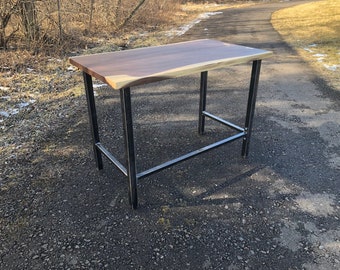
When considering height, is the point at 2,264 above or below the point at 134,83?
below

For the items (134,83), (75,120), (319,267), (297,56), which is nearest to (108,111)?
(75,120)

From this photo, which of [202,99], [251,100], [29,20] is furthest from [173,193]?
[29,20]

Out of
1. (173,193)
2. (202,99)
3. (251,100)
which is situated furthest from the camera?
(202,99)

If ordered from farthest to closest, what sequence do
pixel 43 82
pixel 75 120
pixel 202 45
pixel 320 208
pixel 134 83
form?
pixel 43 82, pixel 75 120, pixel 202 45, pixel 320 208, pixel 134 83

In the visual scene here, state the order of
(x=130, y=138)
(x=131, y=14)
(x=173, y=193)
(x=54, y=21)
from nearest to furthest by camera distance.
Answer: (x=130, y=138)
(x=173, y=193)
(x=54, y=21)
(x=131, y=14)

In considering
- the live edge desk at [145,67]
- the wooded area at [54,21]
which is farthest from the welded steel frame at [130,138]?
the wooded area at [54,21]

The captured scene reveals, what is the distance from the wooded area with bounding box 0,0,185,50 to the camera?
5.90 m

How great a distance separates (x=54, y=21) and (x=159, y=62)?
17.3ft

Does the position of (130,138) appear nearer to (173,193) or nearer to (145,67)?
(145,67)

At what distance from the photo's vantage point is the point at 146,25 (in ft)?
35.2

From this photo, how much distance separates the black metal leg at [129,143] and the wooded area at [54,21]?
198 inches

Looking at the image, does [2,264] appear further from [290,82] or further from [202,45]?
[290,82]

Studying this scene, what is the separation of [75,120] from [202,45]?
1850 mm

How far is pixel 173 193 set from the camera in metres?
2.44
